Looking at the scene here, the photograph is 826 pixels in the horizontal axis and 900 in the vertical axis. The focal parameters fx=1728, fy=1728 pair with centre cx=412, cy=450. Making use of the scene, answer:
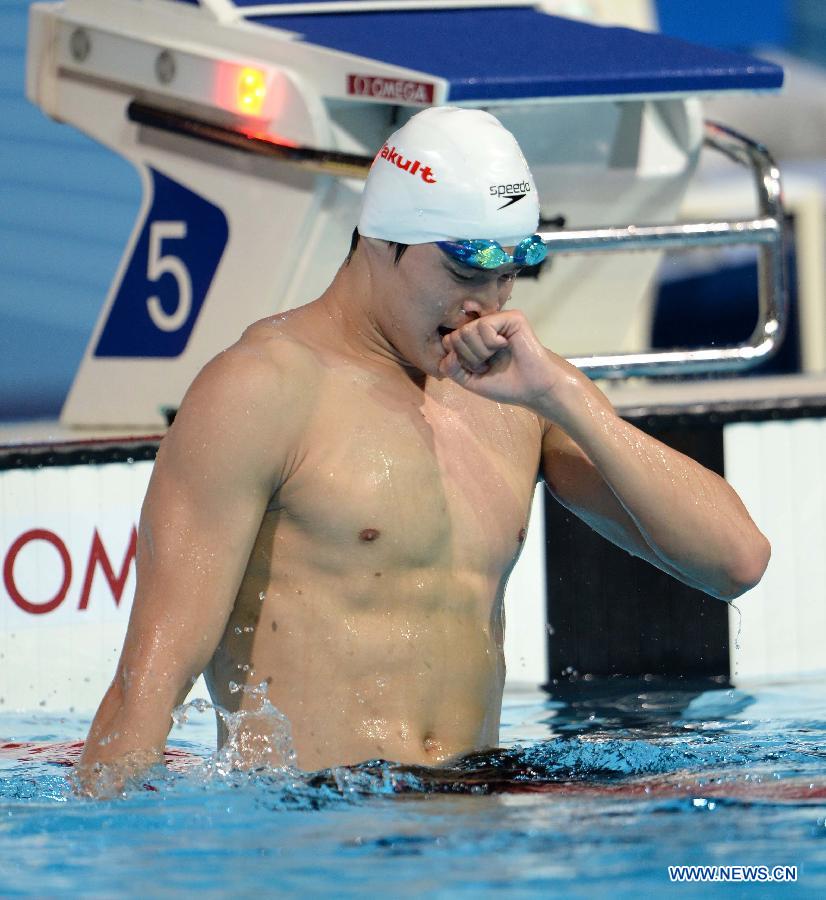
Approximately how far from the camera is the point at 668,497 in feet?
8.69

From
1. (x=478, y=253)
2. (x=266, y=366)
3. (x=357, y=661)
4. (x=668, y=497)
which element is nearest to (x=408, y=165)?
(x=478, y=253)

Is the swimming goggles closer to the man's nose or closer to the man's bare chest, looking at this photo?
the man's nose

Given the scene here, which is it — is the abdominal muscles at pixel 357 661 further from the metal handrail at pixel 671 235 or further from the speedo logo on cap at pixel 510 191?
the metal handrail at pixel 671 235

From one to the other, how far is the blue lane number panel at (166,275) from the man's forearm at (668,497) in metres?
2.01

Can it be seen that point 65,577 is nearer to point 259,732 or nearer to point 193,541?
point 259,732

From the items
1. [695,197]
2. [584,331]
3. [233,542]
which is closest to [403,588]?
[233,542]

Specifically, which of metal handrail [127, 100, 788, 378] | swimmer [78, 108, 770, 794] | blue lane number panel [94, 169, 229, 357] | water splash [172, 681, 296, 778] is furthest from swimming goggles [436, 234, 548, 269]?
blue lane number panel [94, 169, 229, 357]

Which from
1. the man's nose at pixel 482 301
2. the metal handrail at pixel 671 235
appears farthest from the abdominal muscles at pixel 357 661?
the metal handrail at pixel 671 235

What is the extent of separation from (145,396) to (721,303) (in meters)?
4.47

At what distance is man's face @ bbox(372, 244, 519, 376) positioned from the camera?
2527 millimetres

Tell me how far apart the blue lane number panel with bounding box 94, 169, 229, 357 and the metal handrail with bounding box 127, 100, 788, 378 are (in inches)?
7.8

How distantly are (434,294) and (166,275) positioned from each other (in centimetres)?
216

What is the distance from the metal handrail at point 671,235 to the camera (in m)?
4.20

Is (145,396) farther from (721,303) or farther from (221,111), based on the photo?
(721,303)
